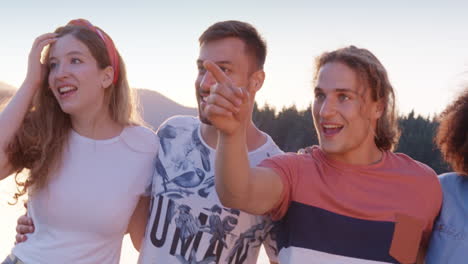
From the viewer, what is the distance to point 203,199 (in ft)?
7.91

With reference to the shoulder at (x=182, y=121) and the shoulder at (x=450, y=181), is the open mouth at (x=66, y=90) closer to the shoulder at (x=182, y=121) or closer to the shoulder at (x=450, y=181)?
the shoulder at (x=182, y=121)

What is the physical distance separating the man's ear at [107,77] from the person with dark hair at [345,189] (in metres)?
0.99

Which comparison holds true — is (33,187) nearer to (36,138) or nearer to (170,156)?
(36,138)

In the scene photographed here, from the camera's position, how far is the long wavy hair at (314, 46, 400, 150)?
2252mm

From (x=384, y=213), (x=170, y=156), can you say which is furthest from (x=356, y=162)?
(x=170, y=156)

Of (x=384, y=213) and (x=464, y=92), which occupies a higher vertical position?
(x=464, y=92)

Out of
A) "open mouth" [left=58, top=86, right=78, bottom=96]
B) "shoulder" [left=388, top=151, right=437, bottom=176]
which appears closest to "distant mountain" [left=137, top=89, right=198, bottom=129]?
"open mouth" [left=58, top=86, right=78, bottom=96]

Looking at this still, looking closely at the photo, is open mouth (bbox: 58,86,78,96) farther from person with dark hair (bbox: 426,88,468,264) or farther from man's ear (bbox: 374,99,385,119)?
person with dark hair (bbox: 426,88,468,264)

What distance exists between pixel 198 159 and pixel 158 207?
287 mm

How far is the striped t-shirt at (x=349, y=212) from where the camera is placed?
2045mm

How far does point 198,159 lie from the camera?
2490 millimetres

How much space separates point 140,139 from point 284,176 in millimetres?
894

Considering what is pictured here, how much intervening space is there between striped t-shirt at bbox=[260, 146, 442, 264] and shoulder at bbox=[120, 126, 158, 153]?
29.3 inches

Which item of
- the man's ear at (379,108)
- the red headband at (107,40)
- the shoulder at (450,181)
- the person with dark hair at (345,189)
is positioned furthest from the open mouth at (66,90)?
the shoulder at (450,181)
